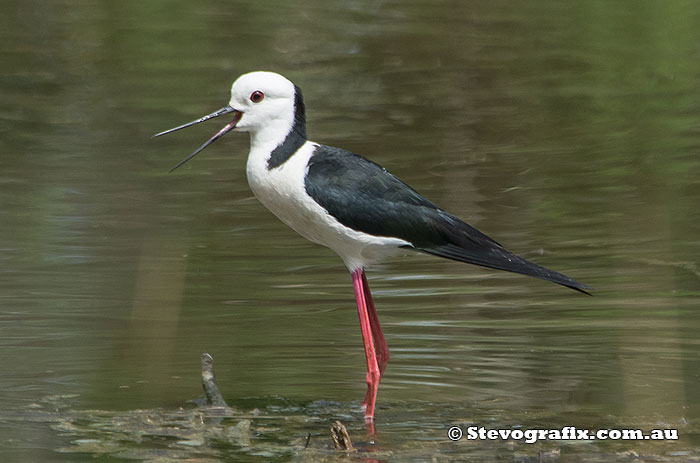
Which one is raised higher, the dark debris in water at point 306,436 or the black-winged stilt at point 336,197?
the black-winged stilt at point 336,197

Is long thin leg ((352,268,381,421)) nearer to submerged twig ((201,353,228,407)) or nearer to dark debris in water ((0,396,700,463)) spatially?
dark debris in water ((0,396,700,463))

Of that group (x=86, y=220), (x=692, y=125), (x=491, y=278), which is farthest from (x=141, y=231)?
(x=692, y=125)

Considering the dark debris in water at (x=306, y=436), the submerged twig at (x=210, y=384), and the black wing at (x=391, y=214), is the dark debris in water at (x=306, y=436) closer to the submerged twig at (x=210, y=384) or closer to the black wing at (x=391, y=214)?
the submerged twig at (x=210, y=384)

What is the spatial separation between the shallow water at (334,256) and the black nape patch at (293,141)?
1061 mm

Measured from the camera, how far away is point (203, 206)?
10.3 metres

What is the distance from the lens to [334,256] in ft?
29.3

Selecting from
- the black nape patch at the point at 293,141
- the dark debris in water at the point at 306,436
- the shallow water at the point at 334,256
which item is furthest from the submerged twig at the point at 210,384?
the black nape patch at the point at 293,141

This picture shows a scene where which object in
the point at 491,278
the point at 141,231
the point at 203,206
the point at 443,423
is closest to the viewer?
the point at 443,423

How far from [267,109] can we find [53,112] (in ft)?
26.7

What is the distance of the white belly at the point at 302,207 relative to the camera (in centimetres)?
586

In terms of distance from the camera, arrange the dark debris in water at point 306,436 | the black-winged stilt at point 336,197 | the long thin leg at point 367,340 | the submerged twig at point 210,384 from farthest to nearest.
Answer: the long thin leg at point 367,340, the black-winged stilt at point 336,197, the submerged twig at point 210,384, the dark debris in water at point 306,436

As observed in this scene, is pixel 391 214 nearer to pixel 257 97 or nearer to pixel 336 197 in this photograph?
pixel 336 197

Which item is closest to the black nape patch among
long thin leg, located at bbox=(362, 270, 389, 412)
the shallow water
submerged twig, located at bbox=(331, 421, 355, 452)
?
long thin leg, located at bbox=(362, 270, 389, 412)

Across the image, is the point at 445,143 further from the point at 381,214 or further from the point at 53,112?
the point at 381,214
